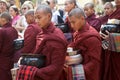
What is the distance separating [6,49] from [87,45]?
210 centimetres

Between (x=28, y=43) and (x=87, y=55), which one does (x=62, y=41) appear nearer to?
(x=87, y=55)

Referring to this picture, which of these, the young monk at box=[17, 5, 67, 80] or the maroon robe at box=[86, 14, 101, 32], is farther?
the maroon robe at box=[86, 14, 101, 32]

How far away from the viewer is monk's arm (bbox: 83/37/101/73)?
3.69 metres

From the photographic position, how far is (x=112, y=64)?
4344 millimetres

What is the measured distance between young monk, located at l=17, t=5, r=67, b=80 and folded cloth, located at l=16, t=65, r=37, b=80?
3 centimetres

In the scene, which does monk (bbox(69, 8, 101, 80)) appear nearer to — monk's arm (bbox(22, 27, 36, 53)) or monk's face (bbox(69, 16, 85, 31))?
monk's face (bbox(69, 16, 85, 31))

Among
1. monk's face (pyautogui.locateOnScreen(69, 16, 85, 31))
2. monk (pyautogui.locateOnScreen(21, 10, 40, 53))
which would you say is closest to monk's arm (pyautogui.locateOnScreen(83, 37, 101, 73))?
monk's face (pyautogui.locateOnScreen(69, 16, 85, 31))

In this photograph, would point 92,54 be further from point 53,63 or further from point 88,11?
point 88,11

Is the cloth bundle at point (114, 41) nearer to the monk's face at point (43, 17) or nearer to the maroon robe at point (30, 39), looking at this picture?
the monk's face at point (43, 17)

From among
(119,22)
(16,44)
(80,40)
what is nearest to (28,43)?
(16,44)

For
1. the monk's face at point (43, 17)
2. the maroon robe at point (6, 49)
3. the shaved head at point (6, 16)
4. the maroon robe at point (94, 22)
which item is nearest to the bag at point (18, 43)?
the maroon robe at point (6, 49)

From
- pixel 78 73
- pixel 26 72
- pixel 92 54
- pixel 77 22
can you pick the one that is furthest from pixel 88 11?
pixel 26 72

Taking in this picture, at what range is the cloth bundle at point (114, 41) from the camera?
13.2 feet

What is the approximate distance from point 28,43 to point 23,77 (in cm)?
119
